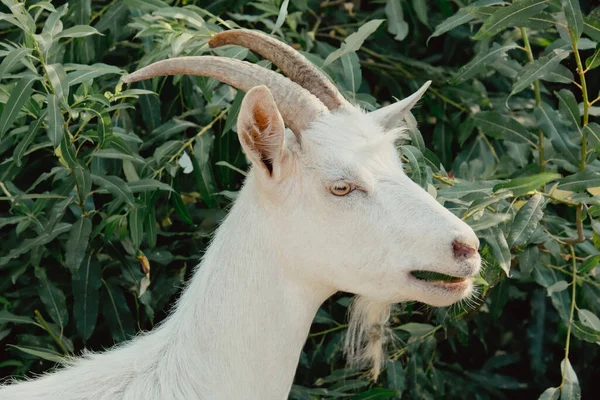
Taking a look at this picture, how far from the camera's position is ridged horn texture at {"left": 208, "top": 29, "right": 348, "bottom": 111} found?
435 cm

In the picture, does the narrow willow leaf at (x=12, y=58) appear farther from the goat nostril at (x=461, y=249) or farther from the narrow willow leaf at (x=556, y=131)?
the narrow willow leaf at (x=556, y=131)

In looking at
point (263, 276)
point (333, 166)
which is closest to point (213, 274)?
point (263, 276)

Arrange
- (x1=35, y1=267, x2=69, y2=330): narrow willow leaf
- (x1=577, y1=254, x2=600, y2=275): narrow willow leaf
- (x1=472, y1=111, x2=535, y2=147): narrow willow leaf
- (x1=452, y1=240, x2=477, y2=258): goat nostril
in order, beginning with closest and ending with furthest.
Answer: (x1=452, y1=240, x2=477, y2=258): goat nostril, (x1=577, y1=254, x2=600, y2=275): narrow willow leaf, (x1=35, y1=267, x2=69, y2=330): narrow willow leaf, (x1=472, y1=111, x2=535, y2=147): narrow willow leaf

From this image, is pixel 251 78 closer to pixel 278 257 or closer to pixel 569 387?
pixel 278 257

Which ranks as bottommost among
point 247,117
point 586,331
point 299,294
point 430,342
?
point 430,342

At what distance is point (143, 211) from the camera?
17.7 feet

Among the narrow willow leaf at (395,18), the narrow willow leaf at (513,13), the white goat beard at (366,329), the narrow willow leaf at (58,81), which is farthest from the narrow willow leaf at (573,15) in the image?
the narrow willow leaf at (58,81)

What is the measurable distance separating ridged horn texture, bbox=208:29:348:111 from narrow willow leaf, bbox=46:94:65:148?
89cm

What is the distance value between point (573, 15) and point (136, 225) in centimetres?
234

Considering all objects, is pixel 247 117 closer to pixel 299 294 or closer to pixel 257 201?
pixel 257 201

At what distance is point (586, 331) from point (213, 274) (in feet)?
6.69

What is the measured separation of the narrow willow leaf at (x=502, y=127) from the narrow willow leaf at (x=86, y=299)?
220 cm

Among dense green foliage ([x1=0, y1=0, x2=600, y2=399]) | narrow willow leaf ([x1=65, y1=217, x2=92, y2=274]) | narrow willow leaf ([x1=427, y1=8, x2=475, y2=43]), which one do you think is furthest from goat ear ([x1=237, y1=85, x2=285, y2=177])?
narrow willow leaf ([x1=427, y1=8, x2=475, y2=43])

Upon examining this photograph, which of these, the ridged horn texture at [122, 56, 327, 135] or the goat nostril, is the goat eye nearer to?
the ridged horn texture at [122, 56, 327, 135]
